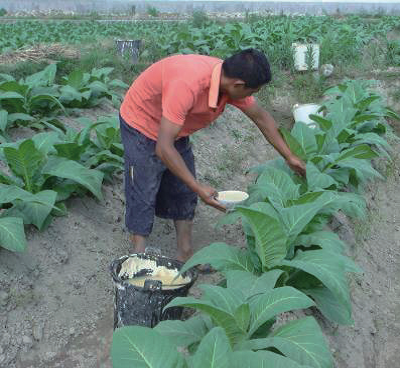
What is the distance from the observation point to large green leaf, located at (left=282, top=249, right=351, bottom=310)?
2.41 m

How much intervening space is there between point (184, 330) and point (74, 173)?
5.25 feet

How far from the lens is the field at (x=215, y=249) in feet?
6.93

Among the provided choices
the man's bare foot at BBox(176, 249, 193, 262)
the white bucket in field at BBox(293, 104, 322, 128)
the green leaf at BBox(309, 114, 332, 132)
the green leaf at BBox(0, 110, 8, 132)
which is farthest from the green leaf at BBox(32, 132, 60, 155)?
the white bucket in field at BBox(293, 104, 322, 128)

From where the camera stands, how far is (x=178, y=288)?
8.70 ft

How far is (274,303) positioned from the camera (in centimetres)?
211

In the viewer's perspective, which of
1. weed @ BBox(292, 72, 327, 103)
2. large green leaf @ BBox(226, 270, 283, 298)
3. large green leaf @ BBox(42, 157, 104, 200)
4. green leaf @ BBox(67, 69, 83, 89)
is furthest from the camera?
weed @ BBox(292, 72, 327, 103)

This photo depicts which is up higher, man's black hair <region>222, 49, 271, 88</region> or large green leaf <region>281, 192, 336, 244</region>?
man's black hair <region>222, 49, 271, 88</region>

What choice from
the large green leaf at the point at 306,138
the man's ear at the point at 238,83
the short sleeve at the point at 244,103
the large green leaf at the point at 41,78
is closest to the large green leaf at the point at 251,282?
the man's ear at the point at 238,83

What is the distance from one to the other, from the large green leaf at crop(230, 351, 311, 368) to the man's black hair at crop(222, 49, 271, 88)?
4.58 feet

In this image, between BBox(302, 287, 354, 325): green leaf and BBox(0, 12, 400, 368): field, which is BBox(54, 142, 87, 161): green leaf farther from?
BBox(302, 287, 354, 325): green leaf

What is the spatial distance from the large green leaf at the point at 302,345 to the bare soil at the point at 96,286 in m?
0.69

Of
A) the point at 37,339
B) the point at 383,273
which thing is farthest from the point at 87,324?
the point at 383,273

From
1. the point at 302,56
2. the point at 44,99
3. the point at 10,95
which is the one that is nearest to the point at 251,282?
the point at 10,95

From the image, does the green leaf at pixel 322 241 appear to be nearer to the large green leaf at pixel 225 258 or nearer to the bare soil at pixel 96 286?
the large green leaf at pixel 225 258
